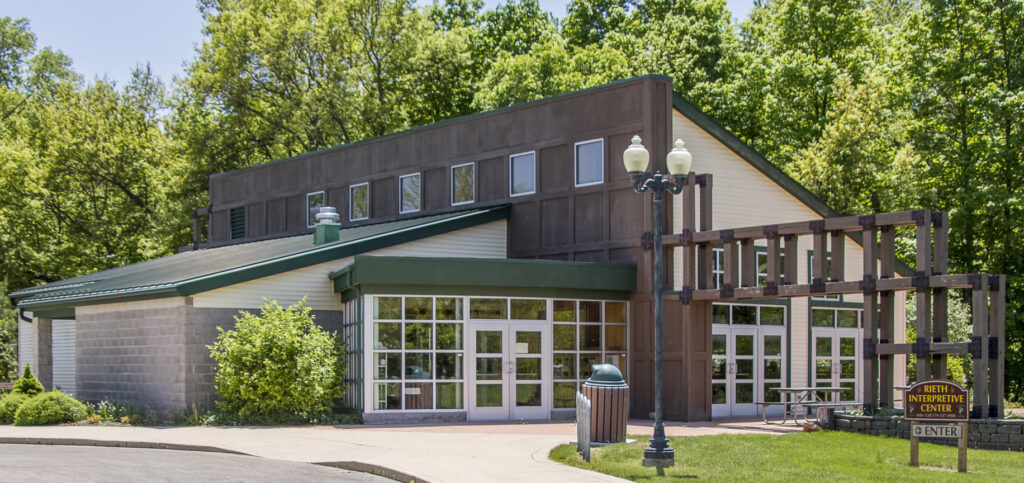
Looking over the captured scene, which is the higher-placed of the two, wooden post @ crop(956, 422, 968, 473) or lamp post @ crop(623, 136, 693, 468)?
lamp post @ crop(623, 136, 693, 468)

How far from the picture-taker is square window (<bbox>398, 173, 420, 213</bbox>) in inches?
1108

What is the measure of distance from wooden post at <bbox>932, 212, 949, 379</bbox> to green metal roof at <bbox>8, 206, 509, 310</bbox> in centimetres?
991

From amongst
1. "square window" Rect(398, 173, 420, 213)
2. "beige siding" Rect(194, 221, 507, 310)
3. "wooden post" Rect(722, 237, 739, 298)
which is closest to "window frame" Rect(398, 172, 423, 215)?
"square window" Rect(398, 173, 420, 213)

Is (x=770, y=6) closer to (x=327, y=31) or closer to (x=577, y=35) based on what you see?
(x=577, y=35)

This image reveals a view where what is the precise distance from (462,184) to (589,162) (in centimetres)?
418

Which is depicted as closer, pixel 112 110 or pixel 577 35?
pixel 112 110

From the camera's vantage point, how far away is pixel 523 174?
25406mm

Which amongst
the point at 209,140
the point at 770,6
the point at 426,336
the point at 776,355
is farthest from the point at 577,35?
the point at 426,336

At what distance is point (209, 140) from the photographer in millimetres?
46156

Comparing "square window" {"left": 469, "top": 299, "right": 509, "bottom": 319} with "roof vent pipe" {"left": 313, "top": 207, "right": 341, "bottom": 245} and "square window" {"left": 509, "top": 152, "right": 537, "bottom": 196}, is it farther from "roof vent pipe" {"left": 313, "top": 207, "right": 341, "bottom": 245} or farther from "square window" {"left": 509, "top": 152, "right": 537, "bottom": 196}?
"roof vent pipe" {"left": 313, "top": 207, "right": 341, "bottom": 245}

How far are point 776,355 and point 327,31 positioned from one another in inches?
1038

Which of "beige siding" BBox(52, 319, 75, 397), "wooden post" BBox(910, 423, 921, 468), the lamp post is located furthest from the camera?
"beige siding" BBox(52, 319, 75, 397)

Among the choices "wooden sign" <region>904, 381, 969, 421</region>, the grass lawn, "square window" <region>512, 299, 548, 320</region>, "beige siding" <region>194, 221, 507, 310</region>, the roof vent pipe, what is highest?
the roof vent pipe

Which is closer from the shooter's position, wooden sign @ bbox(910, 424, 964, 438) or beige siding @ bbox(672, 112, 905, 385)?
wooden sign @ bbox(910, 424, 964, 438)
